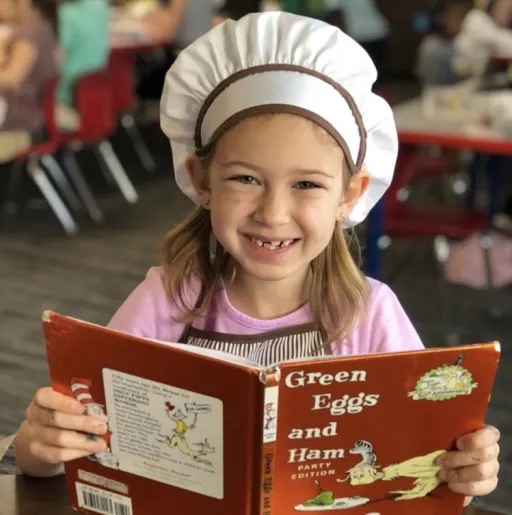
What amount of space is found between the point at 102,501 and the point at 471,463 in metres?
0.39

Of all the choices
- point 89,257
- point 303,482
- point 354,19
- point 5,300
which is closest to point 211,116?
point 303,482

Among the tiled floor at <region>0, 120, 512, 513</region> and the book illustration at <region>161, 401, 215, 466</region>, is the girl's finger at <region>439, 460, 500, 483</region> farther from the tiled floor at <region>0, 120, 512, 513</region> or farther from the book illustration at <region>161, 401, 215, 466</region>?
the tiled floor at <region>0, 120, 512, 513</region>

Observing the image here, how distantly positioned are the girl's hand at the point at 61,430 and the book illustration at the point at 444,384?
321 mm

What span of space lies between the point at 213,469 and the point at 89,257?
2.81 m

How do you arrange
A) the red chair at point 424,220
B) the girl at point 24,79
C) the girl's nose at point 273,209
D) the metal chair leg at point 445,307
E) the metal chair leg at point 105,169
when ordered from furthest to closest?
the metal chair leg at point 105,169, the girl at point 24,79, the metal chair leg at point 445,307, the red chair at point 424,220, the girl's nose at point 273,209

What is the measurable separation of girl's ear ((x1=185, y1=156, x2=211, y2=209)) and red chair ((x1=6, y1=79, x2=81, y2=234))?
2.48m

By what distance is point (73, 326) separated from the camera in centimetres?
77

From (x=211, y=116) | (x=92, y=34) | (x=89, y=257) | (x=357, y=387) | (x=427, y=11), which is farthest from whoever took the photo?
(x=427, y=11)

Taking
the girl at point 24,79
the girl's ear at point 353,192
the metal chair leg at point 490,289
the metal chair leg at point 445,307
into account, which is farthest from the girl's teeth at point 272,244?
the girl at point 24,79

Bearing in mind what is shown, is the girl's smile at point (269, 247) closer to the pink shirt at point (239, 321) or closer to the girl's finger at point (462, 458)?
the pink shirt at point (239, 321)

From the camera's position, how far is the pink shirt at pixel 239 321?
1.09 meters

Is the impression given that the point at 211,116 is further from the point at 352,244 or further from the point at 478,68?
the point at 478,68

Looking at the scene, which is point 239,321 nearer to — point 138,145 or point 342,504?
point 342,504

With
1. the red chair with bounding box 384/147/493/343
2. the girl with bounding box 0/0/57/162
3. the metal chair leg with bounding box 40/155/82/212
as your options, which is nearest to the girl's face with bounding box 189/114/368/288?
the red chair with bounding box 384/147/493/343
